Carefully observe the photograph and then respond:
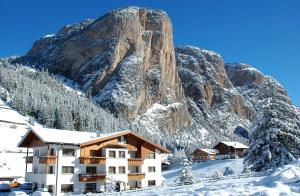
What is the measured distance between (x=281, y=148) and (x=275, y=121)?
293 cm

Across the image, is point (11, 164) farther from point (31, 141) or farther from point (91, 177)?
point (91, 177)

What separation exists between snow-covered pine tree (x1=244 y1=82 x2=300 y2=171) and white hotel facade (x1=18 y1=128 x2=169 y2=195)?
18304 mm

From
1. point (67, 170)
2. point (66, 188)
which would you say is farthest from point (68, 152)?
point (66, 188)

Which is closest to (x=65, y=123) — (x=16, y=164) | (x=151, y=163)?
(x=16, y=164)

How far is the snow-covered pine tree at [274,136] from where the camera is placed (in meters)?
41.9

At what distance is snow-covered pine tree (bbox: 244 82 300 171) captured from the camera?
41.9 m

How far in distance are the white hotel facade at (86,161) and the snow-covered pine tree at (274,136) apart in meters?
18.3

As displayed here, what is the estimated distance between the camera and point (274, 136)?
4175 centimetres

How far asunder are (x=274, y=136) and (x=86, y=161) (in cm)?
2544

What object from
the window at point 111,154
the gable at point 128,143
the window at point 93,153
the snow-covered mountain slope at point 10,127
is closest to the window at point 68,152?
the gable at point 128,143

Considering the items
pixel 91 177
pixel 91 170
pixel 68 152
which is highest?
pixel 68 152

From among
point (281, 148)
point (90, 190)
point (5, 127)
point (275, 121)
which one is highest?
point (5, 127)

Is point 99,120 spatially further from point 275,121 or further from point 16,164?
point 275,121

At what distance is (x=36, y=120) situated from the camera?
148 meters
